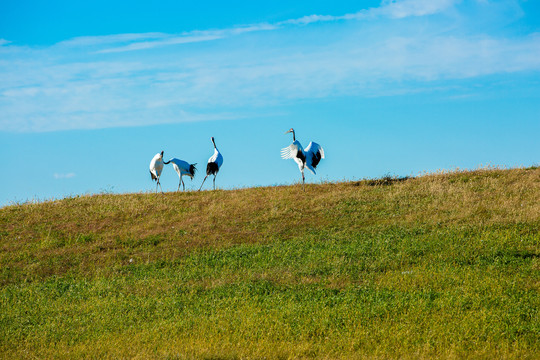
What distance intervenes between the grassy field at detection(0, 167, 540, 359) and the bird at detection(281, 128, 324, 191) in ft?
4.40

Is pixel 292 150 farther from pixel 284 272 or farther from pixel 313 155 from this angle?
pixel 284 272

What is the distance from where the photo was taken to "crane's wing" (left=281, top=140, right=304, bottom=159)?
93.1 feet

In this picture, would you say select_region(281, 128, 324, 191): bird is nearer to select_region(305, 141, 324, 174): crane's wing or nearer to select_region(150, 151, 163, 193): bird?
select_region(305, 141, 324, 174): crane's wing

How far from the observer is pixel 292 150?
2850 centimetres

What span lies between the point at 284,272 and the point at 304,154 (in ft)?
41.7

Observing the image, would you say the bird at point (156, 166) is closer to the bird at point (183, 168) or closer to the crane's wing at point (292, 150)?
the bird at point (183, 168)

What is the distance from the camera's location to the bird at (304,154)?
28469 mm

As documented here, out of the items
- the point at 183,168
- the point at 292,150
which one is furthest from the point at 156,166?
the point at 292,150

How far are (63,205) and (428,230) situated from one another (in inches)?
781

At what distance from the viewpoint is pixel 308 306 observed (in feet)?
43.4

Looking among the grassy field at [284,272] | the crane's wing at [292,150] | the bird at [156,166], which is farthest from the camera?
the bird at [156,166]

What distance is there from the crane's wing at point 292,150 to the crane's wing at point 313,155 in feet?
3.32

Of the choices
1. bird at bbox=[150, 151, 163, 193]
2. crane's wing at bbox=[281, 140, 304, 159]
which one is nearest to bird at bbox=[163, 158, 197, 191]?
bird at bbox=[150, 151, 163, 193]

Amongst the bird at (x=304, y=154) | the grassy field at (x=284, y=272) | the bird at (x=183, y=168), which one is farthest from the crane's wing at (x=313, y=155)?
the bird at (x=183, y=168)
